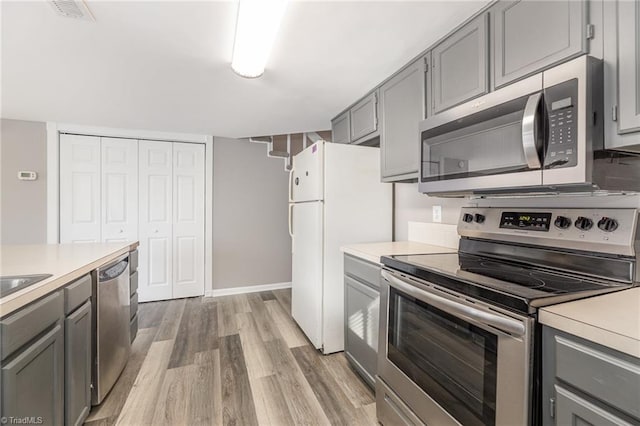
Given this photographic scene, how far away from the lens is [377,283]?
176 cm

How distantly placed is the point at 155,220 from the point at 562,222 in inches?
157

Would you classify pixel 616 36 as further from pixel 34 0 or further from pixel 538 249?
pixel 34 0

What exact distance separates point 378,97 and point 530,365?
1.98 metres

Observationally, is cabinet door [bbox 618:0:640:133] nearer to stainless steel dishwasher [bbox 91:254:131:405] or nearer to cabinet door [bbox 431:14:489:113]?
cabinet door [bbox 431:14:489:113]

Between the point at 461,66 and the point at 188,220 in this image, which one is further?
the point at 188,220

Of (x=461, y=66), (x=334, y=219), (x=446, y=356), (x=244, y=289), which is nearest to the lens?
(x=446, y=356)

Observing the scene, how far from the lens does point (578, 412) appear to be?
0.77 meters

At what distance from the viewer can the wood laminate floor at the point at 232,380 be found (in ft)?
5.45

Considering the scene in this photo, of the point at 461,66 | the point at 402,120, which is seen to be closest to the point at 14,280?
the point at 402,120

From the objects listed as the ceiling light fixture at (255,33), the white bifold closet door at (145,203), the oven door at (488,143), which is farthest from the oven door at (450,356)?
the white bifold closet door at (145,203)

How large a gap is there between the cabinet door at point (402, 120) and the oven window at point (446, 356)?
0.90 m

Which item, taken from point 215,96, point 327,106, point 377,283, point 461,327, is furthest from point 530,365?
point 215,96

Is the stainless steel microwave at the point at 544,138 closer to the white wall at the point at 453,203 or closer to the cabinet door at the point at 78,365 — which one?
the white wall at the point at 453,203

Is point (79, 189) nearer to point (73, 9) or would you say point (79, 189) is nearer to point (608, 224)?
point (73, 9)
